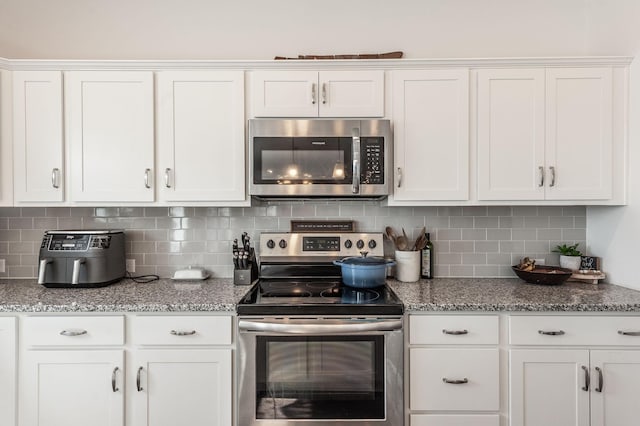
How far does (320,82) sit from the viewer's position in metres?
2.17

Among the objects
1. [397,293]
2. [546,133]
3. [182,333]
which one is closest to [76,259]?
[182,333]

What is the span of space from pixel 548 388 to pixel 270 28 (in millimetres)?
2683

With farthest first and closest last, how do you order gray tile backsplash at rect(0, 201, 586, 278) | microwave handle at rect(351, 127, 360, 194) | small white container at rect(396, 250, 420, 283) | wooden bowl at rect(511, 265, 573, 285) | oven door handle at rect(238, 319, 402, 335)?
gray tile backsplash at rect(0, 201, 586, 278) → small white container at rect(396, 250, 420, 283) → wooden bowl at rect(511, 265, 573, 285) → microwave handle at rect(351, 127, 360, 194) → oven door handle at rect(238, 319, 402, 335)

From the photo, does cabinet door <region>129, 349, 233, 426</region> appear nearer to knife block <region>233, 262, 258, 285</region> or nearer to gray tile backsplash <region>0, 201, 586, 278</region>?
knife block <region>233, 262, 258, 285</region>

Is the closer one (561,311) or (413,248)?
(561,311)

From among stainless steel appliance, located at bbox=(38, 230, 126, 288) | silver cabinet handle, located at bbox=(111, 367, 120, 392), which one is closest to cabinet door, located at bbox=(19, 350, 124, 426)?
silver cabinet handle, located at bbox=(111, 367, 120, 392)

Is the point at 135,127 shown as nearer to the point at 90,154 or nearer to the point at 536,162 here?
the point at 90,154

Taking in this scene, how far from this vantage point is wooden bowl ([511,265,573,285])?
7.20 feet

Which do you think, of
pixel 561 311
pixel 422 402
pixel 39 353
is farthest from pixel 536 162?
pixel 39 353

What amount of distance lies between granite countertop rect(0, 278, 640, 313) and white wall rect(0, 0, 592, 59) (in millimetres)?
1548

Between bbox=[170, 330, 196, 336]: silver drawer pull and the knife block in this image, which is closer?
bbox=[170, 330, 196, 336]: silver drawer pull

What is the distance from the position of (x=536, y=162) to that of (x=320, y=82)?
1.36 metres

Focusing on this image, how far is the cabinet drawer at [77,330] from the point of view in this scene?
1.80 meters

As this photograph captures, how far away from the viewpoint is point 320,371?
69.7 inches
